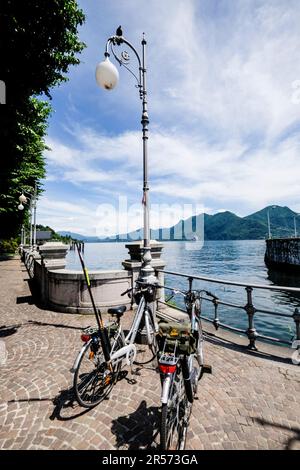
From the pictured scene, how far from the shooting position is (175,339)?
268cm

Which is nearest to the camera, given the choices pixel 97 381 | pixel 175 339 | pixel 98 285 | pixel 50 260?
pixel 175 339

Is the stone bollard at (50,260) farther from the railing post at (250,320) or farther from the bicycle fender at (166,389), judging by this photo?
the bicycle fender at (166,389)

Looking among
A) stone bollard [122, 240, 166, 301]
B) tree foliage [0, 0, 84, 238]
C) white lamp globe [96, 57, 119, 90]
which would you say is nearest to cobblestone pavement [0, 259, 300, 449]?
stone bollard [122, 240, 166, 301]

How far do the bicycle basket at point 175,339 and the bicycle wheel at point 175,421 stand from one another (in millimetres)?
323

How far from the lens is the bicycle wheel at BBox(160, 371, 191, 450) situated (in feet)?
7.69

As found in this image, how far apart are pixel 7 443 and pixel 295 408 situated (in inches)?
139

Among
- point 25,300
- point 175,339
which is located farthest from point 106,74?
point 25,300

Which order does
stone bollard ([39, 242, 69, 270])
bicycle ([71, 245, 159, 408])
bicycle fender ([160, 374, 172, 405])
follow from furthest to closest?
stone bollard ([39, 242, 69, 270]) → bicycle ([71, 245, 159, 408]) → bicycle fender ([160, 374, 172, 405])

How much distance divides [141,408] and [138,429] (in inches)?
14.3

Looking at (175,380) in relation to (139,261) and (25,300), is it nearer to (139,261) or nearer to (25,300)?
(139,261)

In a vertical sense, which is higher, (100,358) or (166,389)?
(166,389)

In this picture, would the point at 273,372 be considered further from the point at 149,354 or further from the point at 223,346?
the point at 149,354

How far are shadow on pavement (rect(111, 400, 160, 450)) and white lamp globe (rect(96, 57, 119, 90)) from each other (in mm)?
5492

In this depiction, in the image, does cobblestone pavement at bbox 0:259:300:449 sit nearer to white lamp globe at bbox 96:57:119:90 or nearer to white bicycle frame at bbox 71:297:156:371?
white bicycle frame at bbox 71:297:156:371
